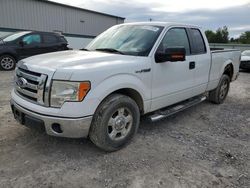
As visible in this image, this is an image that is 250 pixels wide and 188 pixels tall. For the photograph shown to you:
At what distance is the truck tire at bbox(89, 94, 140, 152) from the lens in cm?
323

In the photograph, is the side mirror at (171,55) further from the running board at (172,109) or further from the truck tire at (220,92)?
the truck tire at (220,92)

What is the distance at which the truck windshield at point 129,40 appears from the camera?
3.93 metres

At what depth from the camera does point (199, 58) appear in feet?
16.3

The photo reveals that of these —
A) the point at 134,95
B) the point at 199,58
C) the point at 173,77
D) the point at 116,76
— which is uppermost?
the point at 199,58

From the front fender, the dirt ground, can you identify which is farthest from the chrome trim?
the dirt ground

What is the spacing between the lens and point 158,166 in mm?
3264

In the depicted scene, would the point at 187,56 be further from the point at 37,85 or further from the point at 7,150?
the point at 7,150

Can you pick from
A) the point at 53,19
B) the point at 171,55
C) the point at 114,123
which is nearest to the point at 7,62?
the point at 114,123

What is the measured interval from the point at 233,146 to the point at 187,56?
175cm

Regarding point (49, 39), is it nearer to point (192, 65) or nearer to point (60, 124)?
point (192, 65)

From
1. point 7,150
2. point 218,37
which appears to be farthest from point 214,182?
point 218,37

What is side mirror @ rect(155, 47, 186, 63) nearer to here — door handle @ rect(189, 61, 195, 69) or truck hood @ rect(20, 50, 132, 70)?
truck hood @ rect(20, 50, 132, 70)

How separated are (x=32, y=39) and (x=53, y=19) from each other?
1436 cm

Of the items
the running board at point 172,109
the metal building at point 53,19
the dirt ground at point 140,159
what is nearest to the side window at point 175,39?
the running board at point 172,109
